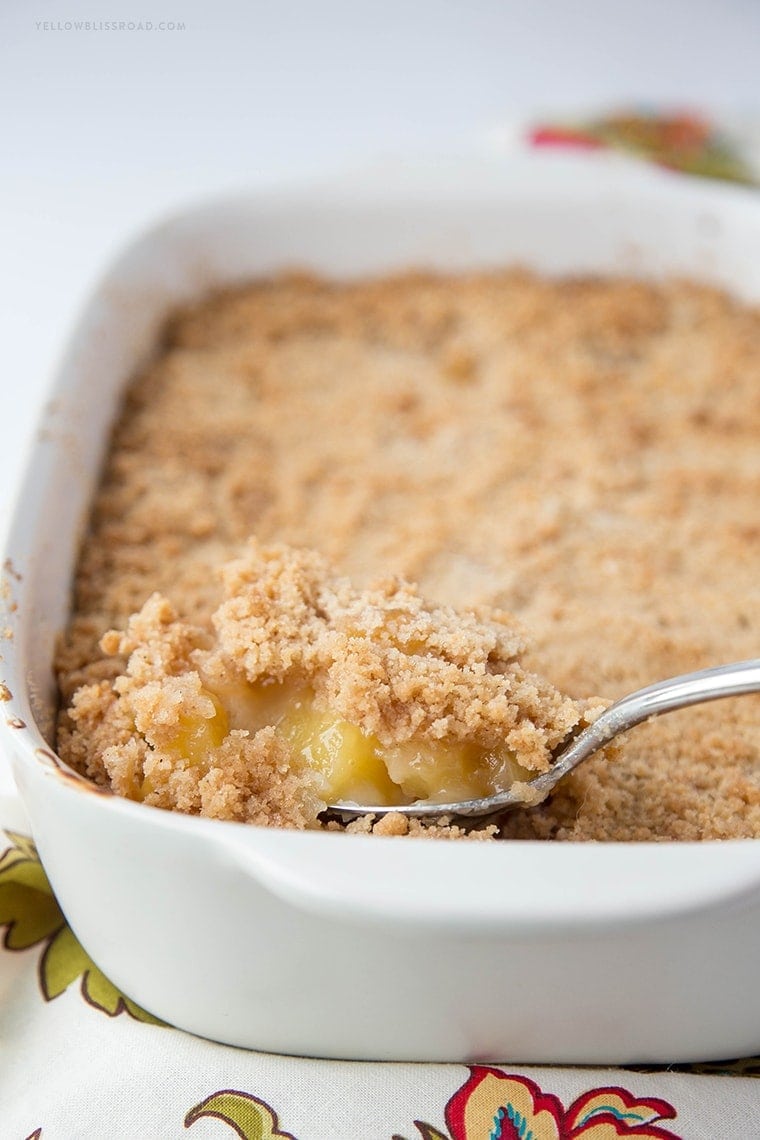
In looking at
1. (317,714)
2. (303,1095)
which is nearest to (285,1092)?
(303,1095)

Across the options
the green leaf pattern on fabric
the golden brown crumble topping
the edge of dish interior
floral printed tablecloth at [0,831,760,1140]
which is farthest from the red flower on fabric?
the edge of dish interior

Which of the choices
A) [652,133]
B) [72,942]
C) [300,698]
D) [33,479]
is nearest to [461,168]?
[652,133]

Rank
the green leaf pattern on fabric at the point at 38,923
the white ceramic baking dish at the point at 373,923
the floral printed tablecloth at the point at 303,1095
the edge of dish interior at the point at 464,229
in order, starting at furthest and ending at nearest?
the edge of dish interior at the point at 464,229
the green leaf pattern on fabric at the point at 38,923
the floral printed tablecloth at the point at 303,1095
the white ceramic baking dish at the point at 373,923

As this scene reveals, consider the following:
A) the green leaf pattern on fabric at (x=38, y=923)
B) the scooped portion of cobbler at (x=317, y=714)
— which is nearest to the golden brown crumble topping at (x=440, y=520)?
the scooped portion of cobbler at (x=317, y=714)

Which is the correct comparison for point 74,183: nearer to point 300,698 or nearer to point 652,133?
point 652,133

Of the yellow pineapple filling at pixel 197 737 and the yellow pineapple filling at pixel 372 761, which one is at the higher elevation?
the yellow pineapple filling at pixel 197 737

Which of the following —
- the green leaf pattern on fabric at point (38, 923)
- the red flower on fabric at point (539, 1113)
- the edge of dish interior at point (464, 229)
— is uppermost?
the edge of dish interior at point (464, 229)

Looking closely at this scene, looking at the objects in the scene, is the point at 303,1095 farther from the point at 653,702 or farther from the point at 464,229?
the point at 464,229

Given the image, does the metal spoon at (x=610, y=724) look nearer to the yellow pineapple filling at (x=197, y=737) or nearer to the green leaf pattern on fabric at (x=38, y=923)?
the yellow pineapple filling at (x=197, y=737)
